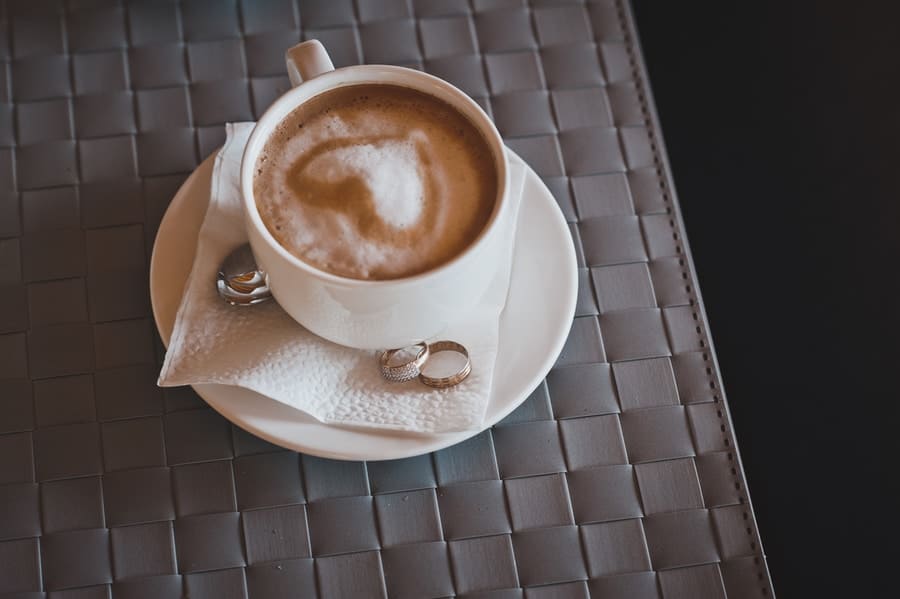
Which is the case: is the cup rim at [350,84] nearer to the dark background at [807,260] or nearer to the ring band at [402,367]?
the ring band at [402,367]

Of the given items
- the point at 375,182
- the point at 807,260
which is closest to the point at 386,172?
the point at 375,182

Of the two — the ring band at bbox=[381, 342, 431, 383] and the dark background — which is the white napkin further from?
the dark background

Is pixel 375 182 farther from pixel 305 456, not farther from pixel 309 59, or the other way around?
pixel 305 456

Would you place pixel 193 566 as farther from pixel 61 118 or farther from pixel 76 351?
pixel 61 118

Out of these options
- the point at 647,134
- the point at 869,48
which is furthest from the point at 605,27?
the point at 869,48

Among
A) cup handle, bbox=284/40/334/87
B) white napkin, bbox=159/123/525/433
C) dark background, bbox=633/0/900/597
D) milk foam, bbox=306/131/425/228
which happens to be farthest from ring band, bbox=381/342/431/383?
dark background, bbox=633/0/900/597

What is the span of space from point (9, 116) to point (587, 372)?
582 mm

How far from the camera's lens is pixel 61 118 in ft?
2.54

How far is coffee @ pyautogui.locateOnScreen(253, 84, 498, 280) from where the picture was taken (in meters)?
0.56

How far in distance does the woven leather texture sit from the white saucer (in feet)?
0.20

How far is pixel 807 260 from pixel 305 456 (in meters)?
0.60

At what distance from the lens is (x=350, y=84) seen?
610mm

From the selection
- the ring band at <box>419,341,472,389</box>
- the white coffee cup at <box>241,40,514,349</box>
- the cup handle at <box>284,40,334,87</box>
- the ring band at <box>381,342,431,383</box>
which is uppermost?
the cup handle at <box>284,40,334,87</box>

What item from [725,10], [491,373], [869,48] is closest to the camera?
[491,373]
